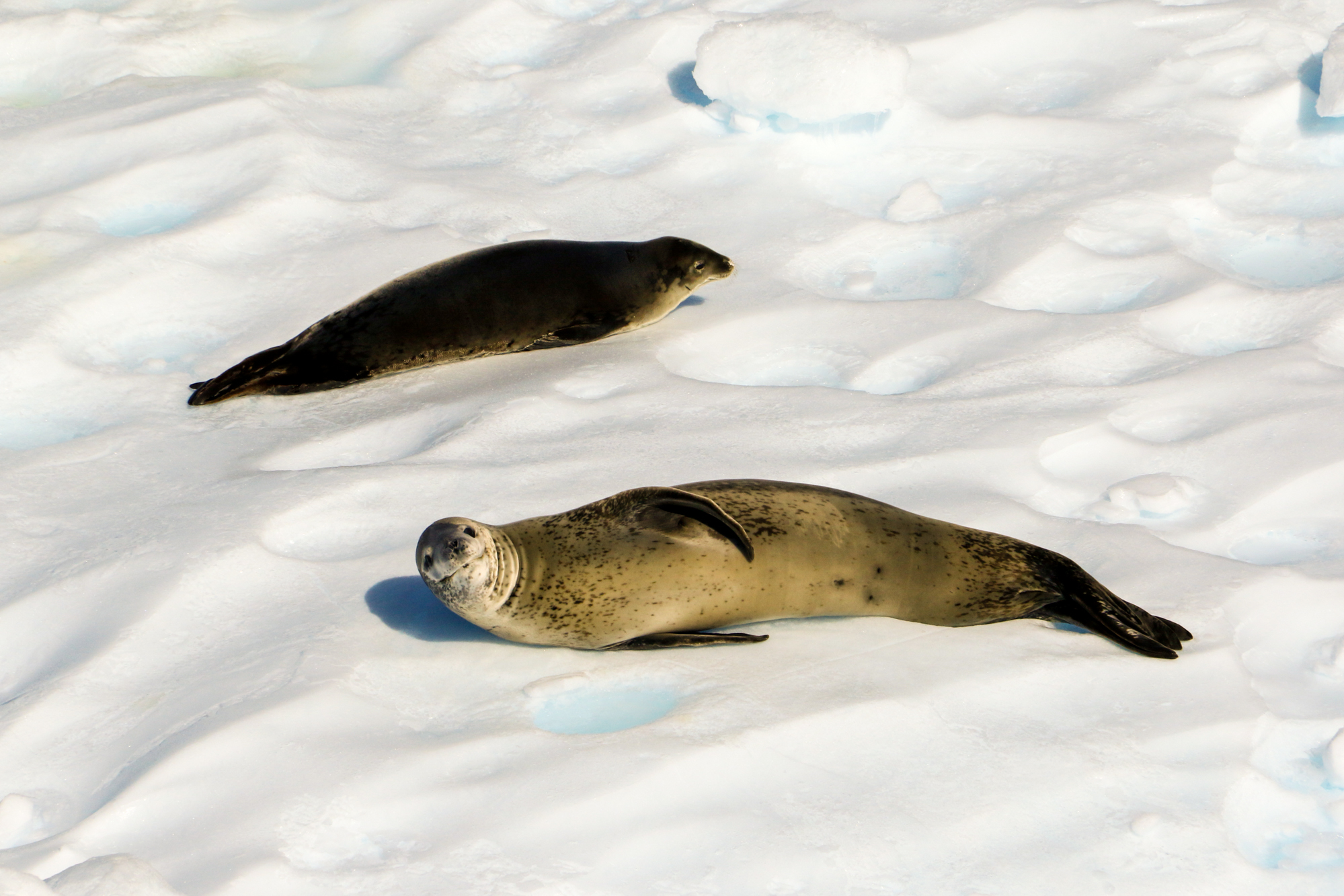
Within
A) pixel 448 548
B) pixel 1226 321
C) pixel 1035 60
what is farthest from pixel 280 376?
pixel 1035 60

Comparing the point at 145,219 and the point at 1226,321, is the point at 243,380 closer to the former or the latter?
the point at 145,219

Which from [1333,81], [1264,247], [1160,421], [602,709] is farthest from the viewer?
[1333,81]

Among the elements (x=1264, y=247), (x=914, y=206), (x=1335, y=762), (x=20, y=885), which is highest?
(x=914, y=206)

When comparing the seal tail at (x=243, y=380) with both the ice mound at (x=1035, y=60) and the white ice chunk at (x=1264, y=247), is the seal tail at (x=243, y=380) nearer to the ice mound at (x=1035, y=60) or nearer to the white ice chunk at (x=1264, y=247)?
the ice mound at (x=1035, y=60)

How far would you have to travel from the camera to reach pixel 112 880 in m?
2.17

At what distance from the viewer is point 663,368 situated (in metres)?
4.61

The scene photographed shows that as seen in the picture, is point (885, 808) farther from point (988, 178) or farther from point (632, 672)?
point (988, 178)

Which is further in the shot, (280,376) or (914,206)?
(914,206)

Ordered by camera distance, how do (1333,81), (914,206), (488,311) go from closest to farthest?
(488,311), (914,206), (1333,81)

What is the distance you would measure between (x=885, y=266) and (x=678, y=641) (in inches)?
111

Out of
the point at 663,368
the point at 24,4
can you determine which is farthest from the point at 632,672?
the point at 24,4

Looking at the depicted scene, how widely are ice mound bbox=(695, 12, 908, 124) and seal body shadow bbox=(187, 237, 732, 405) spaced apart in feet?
4.12

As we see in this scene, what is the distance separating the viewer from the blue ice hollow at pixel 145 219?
17.7 feet

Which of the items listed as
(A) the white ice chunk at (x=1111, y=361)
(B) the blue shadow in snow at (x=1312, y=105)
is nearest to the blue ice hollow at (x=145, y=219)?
(A) the white ice chunk at (x=1111, y=361)
